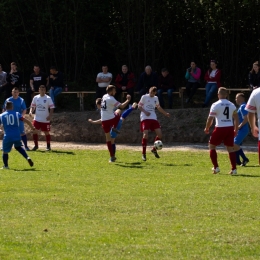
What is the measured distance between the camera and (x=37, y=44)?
3325 centimetres

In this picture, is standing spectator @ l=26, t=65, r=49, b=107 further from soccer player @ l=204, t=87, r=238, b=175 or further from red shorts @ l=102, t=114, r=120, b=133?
soccer player @ l=204, t=87, r=238, b=175

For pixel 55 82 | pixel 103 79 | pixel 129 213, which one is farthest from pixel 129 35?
pixel 129 213

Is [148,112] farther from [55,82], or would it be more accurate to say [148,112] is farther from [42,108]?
[55,82]

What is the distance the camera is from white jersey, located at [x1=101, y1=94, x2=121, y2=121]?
1977 cm

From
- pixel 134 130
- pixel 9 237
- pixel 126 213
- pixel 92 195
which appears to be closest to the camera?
pixel 9 237

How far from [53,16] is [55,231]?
77.8ft

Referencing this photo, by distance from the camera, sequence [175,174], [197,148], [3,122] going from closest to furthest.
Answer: [175,174] → [3,122] → [197,148]

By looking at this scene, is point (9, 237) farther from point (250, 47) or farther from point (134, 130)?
point (250, 47)

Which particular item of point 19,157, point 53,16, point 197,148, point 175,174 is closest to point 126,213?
point 175,174

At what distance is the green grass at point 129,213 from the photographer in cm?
909

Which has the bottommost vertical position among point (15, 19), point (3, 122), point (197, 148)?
point (197, 148)

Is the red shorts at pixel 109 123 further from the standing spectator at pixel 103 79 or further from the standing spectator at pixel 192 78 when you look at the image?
the standing spectator at pixel 192 78

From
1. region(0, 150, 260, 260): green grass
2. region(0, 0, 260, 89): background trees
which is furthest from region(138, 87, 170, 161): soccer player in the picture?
region(0, 0, 260, 89): background trees

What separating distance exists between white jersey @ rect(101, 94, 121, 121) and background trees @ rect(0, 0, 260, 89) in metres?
10.9
